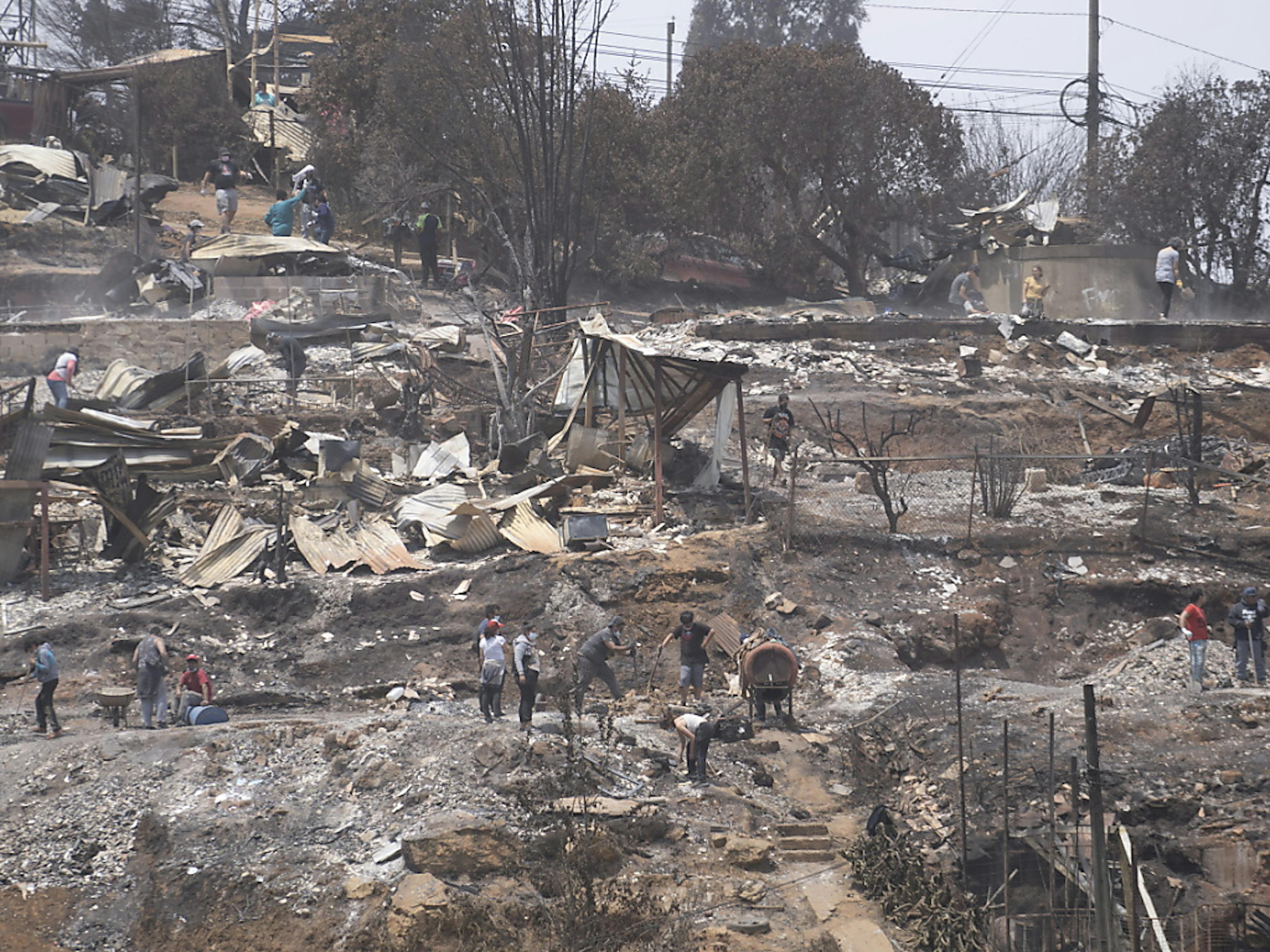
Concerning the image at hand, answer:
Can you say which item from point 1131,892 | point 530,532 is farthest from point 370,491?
point 1131,892

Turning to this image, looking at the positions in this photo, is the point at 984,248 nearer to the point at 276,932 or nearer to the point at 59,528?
the point at 59,528

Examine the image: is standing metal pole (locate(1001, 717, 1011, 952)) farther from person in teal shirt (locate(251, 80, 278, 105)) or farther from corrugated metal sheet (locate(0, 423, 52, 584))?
person in teal shirt (locate(251, 80, 278, 105))

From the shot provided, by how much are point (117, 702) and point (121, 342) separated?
37.9 ft

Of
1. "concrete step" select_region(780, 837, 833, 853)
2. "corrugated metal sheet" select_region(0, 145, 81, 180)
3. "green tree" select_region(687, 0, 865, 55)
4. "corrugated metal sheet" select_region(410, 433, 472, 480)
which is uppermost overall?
"green tree" select_region(687, 0, 865, 55)

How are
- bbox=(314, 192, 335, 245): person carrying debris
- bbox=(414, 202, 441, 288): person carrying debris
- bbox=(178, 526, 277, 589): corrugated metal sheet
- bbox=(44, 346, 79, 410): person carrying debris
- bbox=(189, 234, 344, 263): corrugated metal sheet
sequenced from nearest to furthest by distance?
1. bbox=(178, 526, 277, 589): corrugated metal sheet
2. bbox=(44, 346, 79, 410): person carrying debris
3. bbox=(189, 234, 344, 263): corrugated metal sheet
4. bbox=(414, 202, 441, 288): person carrying debris
5. bbox=(314, 192, 335, 245): person carrying debris

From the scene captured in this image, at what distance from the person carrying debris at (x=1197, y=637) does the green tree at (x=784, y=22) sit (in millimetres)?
46668

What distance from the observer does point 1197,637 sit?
1182cm

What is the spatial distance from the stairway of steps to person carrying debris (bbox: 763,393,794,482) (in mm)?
7057

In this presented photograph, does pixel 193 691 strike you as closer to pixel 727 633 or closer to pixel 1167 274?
pixel 727 633

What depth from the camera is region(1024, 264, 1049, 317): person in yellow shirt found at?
2312 cm

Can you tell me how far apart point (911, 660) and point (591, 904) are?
18.5 ft

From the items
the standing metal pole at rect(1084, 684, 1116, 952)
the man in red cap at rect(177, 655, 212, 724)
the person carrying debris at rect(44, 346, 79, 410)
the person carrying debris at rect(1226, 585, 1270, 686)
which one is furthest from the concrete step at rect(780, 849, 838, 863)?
the person carrying debris at rect(44, 346, 79, 410)

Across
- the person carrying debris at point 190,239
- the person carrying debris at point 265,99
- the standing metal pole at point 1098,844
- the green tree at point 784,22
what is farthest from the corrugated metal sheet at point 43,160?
the green tree at point 784,22

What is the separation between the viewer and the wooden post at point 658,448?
15.1 meters
